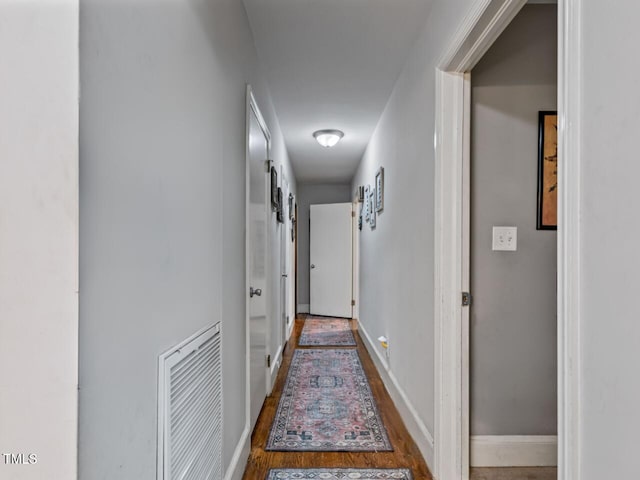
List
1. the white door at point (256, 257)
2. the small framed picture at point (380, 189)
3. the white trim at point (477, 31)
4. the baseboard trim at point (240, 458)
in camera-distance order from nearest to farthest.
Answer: the white trim at point (477, 31) < the baseboard trim at point (240, 458) < the white door at point (256, 257) < the small framed picture at point (380, 189)

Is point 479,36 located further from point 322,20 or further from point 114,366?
point 114,366

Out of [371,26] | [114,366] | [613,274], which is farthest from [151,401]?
[371,26]

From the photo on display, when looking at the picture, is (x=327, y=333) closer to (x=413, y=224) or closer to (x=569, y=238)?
(x=413, y=224)

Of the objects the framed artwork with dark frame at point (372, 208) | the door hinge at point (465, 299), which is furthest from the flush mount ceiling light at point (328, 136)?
the door hinge at point (465, 299)

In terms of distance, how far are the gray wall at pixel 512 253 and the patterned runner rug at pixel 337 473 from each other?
0.44m

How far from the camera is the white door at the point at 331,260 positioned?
630 cm

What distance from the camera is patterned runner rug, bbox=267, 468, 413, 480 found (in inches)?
72.9

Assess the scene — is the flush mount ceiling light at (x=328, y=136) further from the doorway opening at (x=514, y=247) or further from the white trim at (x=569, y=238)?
the white trim at (x=569, y=238)

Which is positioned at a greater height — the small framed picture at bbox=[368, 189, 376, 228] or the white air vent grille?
the small framed picture at bbox=[368, 189, 376, 228]

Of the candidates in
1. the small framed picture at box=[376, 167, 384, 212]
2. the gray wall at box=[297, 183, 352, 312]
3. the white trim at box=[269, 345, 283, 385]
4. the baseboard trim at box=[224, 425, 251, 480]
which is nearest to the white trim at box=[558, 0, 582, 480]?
the baseboard trim at box=[224, 425, 251, 480]

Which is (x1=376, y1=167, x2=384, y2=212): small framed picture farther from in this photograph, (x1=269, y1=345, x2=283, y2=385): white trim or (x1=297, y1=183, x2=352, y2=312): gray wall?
(x1=297, y1=183, x2=352, y2=312): gray wall

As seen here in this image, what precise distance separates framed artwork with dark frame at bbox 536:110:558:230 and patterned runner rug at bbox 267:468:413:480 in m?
1.41

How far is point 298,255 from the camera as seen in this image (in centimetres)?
703

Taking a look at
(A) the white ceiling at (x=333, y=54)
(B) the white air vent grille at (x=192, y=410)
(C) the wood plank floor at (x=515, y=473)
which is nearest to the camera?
(B) the white air vent grille at (x=192, y=410)
